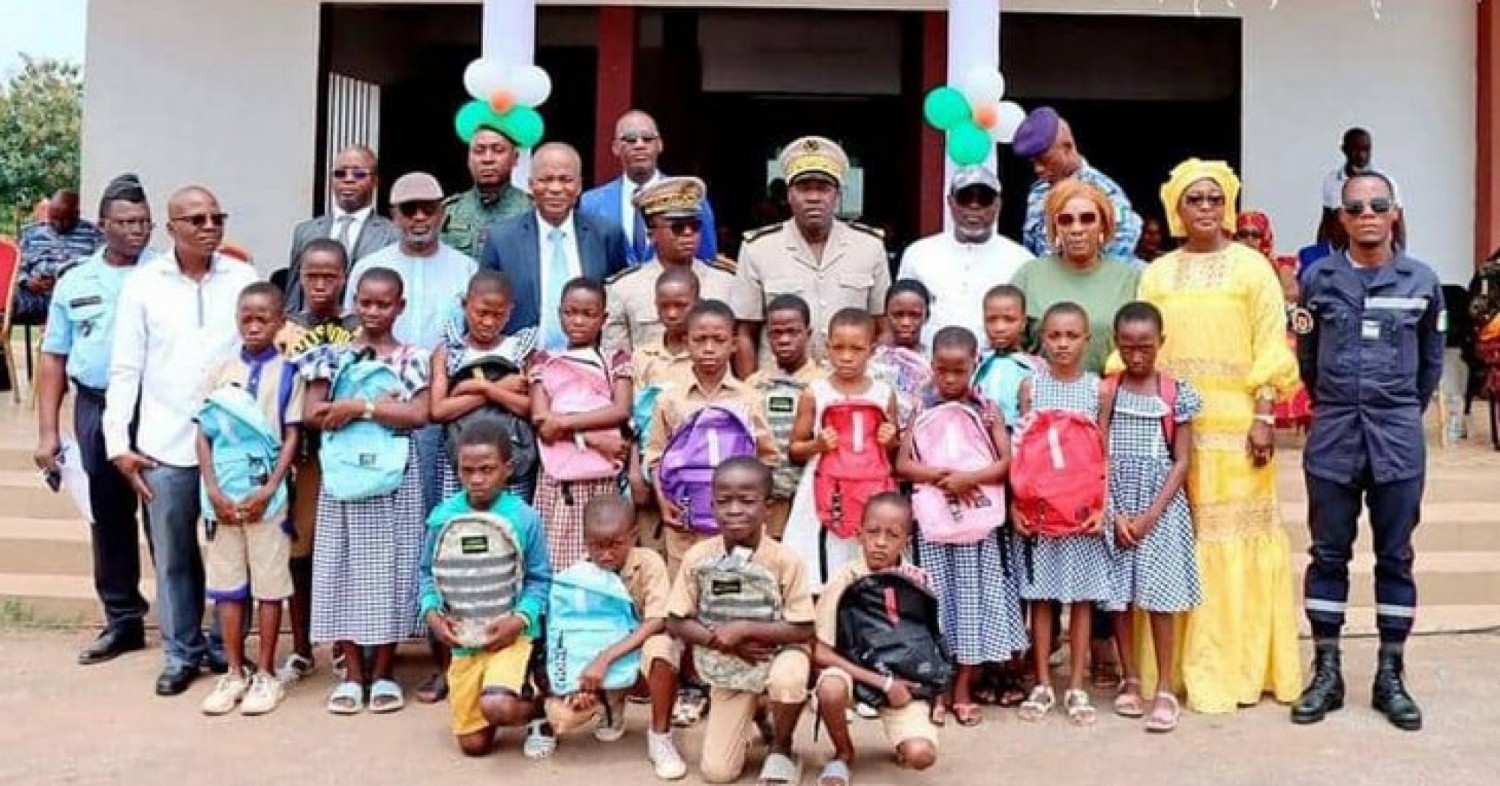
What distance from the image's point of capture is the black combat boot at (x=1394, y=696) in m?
4.14

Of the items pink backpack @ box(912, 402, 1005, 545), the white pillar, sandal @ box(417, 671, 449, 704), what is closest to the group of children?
pink backpack @ box(912, 402, 1005, 545)

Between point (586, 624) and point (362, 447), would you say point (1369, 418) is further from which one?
point (362, 447)

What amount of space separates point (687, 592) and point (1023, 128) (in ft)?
7.86

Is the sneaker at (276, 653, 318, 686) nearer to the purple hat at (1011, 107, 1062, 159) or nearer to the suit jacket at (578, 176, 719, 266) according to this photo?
the suit jacket at (578, 176, 719, 266)

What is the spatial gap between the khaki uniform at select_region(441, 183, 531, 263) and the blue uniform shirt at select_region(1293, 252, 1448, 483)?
A: 2.82 m

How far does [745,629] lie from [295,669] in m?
1.85

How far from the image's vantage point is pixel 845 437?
405 cm

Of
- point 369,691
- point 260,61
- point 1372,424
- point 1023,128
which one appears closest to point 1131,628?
point 1372,424

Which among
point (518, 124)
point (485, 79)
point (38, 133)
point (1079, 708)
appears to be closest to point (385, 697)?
point (1079, 708)

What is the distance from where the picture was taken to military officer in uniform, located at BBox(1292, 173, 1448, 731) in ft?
13.5

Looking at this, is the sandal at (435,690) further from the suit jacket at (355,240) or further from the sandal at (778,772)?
the suit jacket at (355,240)

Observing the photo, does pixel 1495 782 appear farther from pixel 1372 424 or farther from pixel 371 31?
pixel 371 31

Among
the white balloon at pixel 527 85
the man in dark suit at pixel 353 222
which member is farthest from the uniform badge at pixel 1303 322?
the white balloon at pixel 527 85

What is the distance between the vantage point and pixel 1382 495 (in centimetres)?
416
